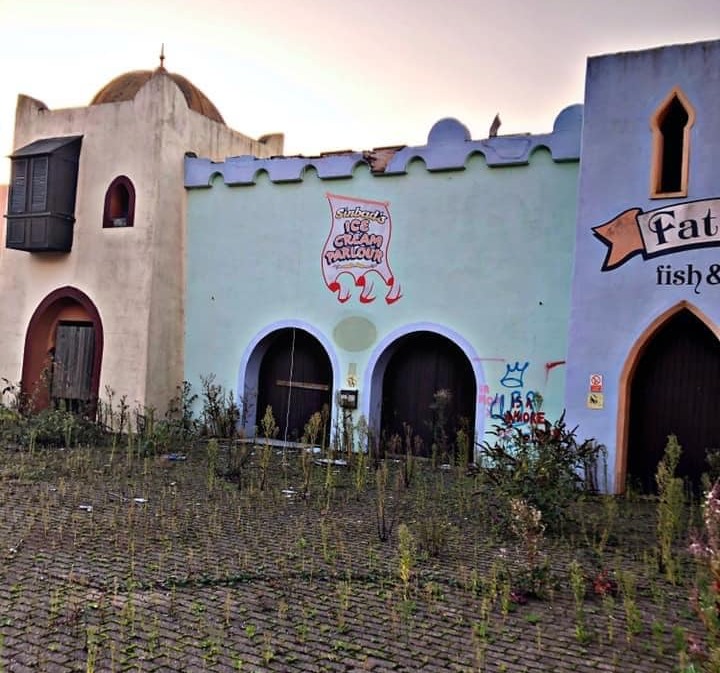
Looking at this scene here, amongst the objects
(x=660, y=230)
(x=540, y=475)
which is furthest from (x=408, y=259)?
(x=540, y=475)

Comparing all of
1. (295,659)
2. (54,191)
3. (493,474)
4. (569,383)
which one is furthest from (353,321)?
(295,659)

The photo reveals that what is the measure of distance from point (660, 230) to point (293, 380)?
6.91m

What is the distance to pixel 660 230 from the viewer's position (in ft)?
32.8

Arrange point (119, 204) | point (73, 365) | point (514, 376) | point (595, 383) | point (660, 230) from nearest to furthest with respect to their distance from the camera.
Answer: point (660, 230), point (595, 383), point (514, 376), point (119, 204), point (73, 365)

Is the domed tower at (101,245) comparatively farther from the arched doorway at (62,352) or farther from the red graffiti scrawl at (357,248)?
the red graffiti scrawl at (357,248)

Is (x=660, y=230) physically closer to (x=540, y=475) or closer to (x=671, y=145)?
(x=671, y=145)

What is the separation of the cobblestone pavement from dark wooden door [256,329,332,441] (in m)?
4.88

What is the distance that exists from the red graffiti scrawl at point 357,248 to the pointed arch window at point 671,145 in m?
4.39

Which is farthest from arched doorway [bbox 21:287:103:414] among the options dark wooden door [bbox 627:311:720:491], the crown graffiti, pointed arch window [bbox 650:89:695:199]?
pointed arch window [bbox 650:89:695:199]

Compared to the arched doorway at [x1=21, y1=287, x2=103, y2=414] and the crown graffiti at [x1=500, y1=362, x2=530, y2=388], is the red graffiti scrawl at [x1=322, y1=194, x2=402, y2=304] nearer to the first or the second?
the crown graffiti at [x1=500, y1=362, x2=530, y2=388]

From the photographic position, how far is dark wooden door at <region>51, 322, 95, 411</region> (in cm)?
1520

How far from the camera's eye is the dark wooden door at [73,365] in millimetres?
15195

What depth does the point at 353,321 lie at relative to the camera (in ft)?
43.3

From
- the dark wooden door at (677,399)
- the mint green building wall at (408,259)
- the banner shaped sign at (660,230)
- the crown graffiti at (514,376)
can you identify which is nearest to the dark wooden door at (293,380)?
the mint green building wall at (408,259)
